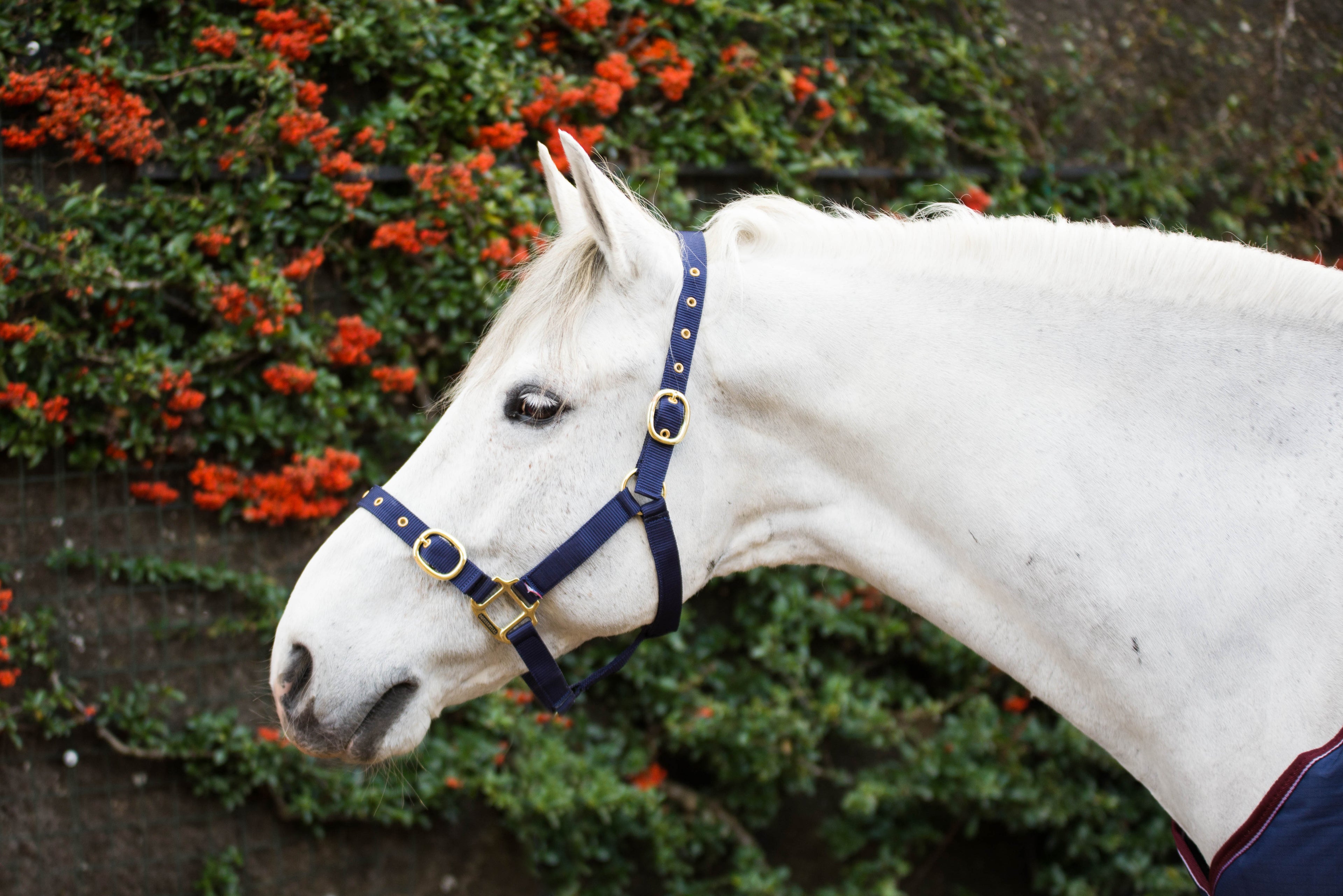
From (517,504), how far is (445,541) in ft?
0.42

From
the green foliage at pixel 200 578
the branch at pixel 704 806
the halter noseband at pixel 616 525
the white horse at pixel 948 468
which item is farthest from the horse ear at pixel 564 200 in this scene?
the branch at pixel 704 806

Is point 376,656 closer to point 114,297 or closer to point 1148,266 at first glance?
point 1148,266

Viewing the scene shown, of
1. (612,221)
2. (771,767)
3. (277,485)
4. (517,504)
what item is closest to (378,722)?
(517,504)

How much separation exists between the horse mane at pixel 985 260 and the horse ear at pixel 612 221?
0.20ft

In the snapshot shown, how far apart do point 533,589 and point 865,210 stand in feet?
8.99

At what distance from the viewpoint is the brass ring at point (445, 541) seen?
1396 mm

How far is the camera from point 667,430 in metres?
1.41

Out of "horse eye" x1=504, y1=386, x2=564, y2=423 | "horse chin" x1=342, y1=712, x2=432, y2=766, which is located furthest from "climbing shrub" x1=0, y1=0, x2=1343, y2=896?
"horse eye" x1=504, y1=386, x2=564, y2=423

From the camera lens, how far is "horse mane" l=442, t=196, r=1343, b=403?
4.41ft

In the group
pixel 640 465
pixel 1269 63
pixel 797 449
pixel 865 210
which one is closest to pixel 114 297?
pixel 640 465

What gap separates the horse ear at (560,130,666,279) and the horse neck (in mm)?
180

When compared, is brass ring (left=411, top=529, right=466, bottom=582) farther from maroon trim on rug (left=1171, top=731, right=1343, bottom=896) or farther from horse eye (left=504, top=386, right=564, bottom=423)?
maroon trim on rug (left=1171, top=731, right=1343, bottom=896)

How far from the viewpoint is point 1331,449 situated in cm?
127

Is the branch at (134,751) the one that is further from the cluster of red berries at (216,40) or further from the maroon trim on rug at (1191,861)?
the maroon trim on rug at (1191,861)
